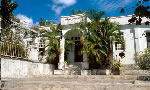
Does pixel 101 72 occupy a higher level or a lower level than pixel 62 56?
lower

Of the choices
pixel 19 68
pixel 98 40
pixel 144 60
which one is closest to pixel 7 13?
pixel 19 68

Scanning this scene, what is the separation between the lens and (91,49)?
1188 cm

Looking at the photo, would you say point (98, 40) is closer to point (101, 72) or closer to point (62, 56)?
point (101, 72)

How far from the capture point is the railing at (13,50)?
911 cm

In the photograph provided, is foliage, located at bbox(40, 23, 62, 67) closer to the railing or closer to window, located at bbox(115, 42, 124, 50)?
the railing

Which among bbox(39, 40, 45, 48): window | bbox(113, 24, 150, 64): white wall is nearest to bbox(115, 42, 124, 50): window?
bbox(113, 24, 150, 64): white wall

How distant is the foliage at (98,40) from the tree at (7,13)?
517 centimetres

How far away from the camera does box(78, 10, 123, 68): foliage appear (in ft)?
39.4

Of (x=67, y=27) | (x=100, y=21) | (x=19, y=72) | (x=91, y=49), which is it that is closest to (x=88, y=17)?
(x=100, y=21)

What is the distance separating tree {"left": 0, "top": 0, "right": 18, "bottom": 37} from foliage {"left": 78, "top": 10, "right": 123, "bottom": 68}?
5.17 meters

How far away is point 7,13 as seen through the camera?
41.6 feet

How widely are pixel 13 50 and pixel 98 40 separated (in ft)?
19.4

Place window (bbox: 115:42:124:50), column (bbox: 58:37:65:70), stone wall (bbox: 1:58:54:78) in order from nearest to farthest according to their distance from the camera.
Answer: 1. stone wall (bbox: 1:58:54:78)
2. column (bbox: 58:37:65:70)
3. window (bbox: 115:42:124:50)

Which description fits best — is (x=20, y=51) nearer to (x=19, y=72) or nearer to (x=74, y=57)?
(x=19, y=72)
